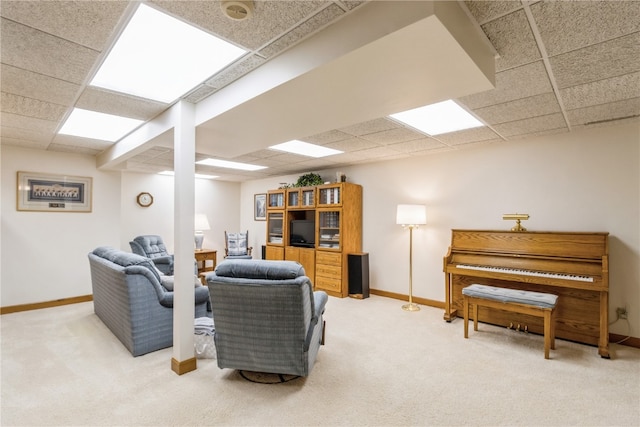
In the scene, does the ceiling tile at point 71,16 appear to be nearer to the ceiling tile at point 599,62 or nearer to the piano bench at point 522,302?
the ceiling tile at point 599,62

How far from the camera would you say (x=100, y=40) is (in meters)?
1.71

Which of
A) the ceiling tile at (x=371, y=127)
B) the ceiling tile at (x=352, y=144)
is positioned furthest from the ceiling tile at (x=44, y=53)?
the ceiling tile at (x=352, y=144)

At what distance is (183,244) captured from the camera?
8.44 feet

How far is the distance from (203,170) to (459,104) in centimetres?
486

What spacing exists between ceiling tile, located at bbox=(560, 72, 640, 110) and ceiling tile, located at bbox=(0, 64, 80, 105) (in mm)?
3725

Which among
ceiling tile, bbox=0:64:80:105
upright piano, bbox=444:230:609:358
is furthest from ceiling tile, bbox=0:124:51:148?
upright piano, bbox=444:230:609:358

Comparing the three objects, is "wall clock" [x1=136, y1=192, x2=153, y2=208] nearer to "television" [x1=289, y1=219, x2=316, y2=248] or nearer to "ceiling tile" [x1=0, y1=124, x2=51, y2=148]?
"ceiling tile" [x1=0, y1=124, x2=51, y2=148]

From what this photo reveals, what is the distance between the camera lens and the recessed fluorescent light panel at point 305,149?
407cm

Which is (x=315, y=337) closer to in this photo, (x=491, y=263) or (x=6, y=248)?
(x=491, y=263)

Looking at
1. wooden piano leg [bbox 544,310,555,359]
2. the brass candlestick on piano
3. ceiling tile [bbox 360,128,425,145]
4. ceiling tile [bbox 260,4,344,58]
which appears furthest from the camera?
the brass candlestick on piano

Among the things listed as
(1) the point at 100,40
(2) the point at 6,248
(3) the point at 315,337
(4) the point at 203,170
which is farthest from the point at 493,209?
(2) the point at 6,248

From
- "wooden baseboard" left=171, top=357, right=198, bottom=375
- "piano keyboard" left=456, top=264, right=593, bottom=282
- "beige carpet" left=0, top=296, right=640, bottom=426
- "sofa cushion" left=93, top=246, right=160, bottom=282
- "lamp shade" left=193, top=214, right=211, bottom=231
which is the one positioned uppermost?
"lamp shade" left=193, top=214, right=211, bottom=231

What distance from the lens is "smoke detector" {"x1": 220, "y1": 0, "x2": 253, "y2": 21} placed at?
54.7 inches

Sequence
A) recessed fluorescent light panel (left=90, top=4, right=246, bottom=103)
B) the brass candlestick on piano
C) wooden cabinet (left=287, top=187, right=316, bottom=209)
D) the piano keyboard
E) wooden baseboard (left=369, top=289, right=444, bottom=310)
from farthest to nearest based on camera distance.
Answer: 1. wooden cabinet (left=287, top=187, right=316, bottom=209)
2. wooden baseboard (left=369, top=289, right=444, bottom=310)
3. the brass candlestick on piano
4. the piano keyboard
5. recessed fluorescent light panel (left=90, top=4, right=246, bottom=103)
